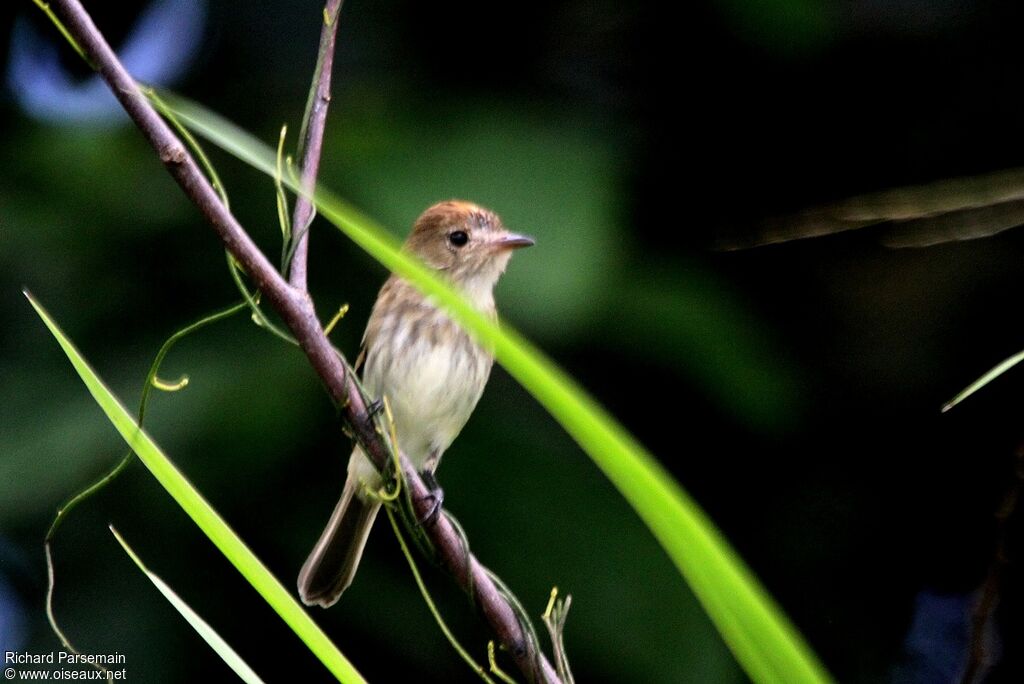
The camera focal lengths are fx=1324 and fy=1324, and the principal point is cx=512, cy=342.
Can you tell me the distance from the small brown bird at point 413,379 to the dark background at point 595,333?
10 cm

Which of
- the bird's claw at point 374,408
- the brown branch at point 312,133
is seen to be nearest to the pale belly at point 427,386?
the bird's claw at point 374,408

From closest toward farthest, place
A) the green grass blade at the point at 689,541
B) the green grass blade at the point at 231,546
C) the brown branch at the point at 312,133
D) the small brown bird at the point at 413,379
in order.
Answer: the green grass blade at the point at 689,541
the green grass blade at the point at 231,546
the brown branch at the point at 312,133
the small brown bird at the point at 413,379

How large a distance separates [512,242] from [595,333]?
0.33 meters

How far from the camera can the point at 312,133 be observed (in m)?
1.74

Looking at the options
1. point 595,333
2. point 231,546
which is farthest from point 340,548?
point 231,546

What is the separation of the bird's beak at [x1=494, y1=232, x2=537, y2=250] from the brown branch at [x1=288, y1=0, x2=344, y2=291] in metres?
1.36

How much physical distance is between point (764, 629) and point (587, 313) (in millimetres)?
2318

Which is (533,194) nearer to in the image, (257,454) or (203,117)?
(257,454)

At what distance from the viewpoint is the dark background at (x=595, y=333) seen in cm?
322

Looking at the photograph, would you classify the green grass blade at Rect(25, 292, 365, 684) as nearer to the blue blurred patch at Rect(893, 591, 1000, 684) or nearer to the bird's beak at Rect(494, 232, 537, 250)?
the bird's beak at Rect(494, 232, 537, 250)

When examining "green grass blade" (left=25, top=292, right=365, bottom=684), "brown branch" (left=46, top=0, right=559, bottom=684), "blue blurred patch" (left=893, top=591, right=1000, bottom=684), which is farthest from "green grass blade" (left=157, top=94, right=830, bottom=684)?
"blue blurred patch" (left=893, top=591, right=1000, bottom=684)

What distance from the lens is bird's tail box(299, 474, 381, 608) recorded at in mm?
3160

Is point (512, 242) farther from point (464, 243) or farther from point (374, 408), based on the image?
point (374, 408)

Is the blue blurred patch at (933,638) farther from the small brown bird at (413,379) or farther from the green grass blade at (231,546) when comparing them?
the green grass blade at (231,546)
